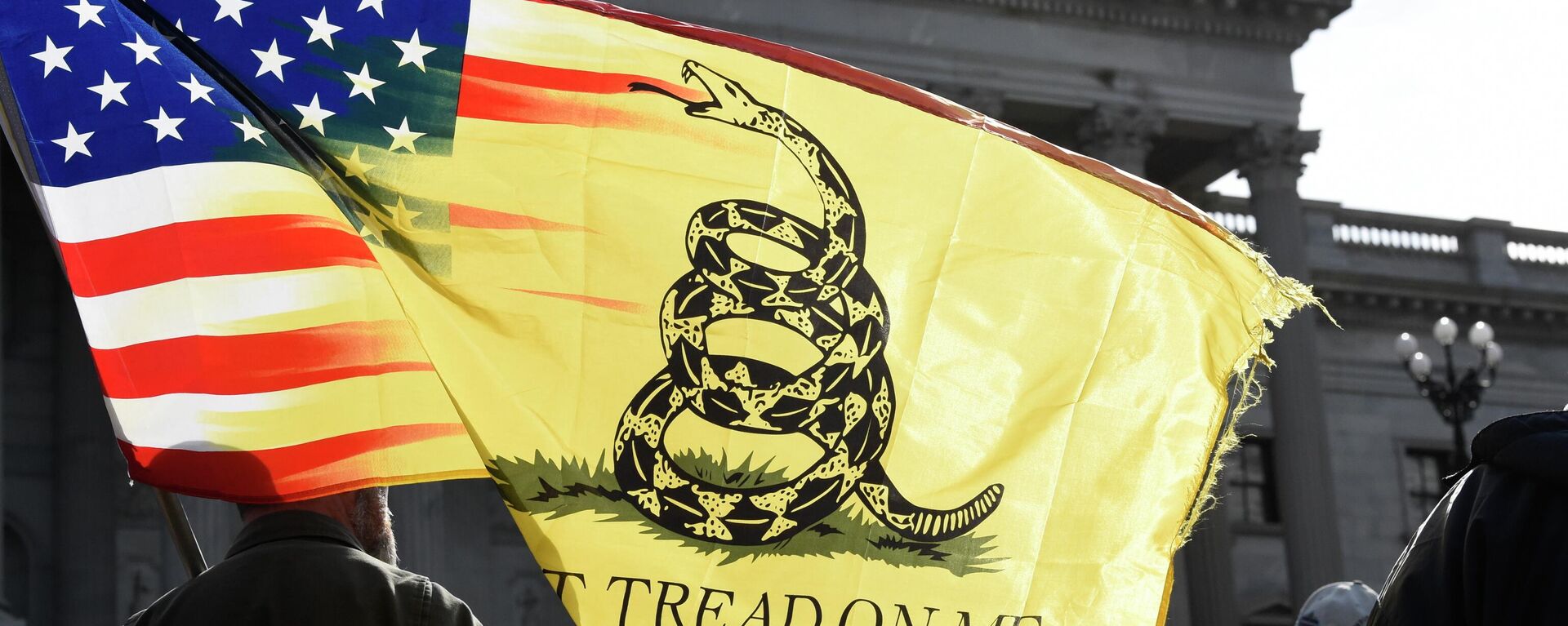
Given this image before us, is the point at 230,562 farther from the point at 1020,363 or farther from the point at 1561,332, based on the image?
the point at 1561,332

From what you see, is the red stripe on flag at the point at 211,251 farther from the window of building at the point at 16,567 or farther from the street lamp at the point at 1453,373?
the window of building at the point at 16,567

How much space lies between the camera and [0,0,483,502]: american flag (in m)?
4.11

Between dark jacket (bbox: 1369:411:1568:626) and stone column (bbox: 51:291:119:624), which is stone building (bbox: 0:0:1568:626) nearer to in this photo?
stone column (bbox: 51:291:119:624)

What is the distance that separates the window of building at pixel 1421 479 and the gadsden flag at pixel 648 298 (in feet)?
97.6

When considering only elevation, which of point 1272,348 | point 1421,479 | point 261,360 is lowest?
point 1421,479

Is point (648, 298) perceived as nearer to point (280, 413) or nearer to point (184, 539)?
point (280, 413)

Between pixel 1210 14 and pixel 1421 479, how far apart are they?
10615 mm

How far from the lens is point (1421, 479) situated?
32.7 meters

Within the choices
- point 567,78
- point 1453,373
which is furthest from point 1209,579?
point 567,78

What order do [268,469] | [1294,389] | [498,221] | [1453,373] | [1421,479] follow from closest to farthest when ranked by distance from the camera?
[268,469], [498,221], [1453,373], [1294,389], [1421,479]

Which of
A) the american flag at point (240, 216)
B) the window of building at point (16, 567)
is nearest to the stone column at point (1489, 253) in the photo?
the window of building at point (16, 567)

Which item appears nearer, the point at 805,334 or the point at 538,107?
the point at 805,334

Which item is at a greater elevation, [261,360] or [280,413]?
[261,360]

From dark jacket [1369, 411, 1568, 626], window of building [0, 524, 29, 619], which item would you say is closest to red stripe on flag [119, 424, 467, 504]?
dark jacket [1369, 411, 1568, 626]
